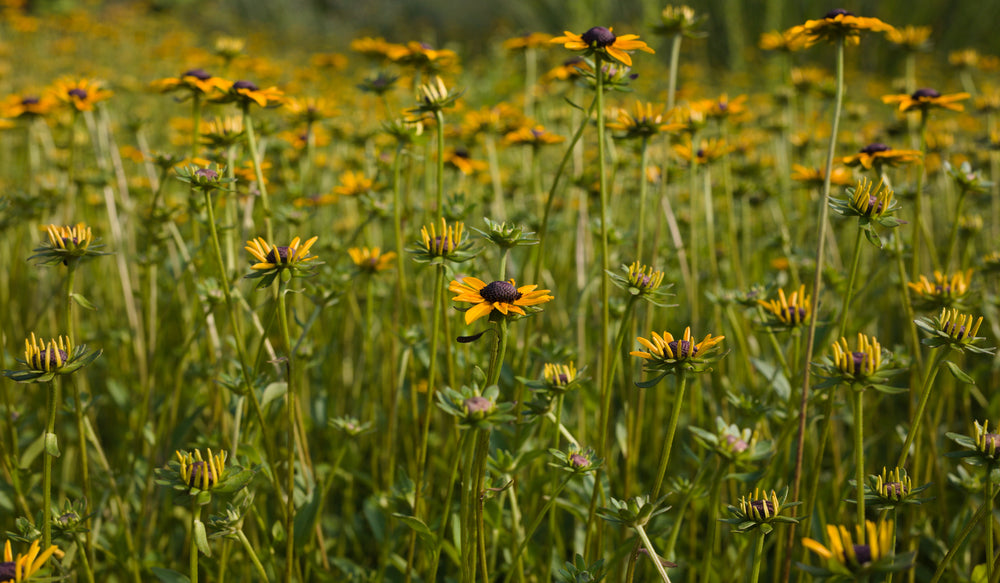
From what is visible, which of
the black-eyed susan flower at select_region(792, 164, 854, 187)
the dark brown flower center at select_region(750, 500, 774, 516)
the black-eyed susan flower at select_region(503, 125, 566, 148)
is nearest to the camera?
the dark brown flower center at select_region(750, 500, 774, 516)

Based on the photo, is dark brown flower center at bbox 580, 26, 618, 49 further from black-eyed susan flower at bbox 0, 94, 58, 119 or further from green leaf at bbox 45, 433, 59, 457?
black-eyed susan flower at bbox 0, 94, 58, 119

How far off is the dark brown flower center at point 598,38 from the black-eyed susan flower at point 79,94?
1.66 metres

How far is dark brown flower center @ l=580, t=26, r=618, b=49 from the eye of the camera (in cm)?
138

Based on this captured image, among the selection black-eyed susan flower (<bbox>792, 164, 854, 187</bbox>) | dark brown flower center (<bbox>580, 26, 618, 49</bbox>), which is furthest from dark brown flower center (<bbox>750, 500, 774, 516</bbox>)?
black-eyed susan flower (<bbox>792, 164, 854, 187</bbox>)

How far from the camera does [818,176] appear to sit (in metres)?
2.03

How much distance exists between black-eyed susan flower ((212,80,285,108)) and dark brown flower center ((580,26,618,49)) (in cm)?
82

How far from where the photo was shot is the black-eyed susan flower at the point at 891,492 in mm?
1111

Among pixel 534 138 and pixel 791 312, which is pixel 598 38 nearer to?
pixel 791 312

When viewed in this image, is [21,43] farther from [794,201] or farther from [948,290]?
[948,290]

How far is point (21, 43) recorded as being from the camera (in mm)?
8219

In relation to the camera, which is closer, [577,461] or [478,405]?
[478,405]

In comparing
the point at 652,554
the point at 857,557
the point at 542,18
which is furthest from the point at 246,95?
the point at 542,18

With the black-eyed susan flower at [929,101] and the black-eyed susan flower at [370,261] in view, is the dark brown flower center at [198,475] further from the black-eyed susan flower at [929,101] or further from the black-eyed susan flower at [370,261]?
the black-eyed susan flower at [929,101]

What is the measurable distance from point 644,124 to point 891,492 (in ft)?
3.15
